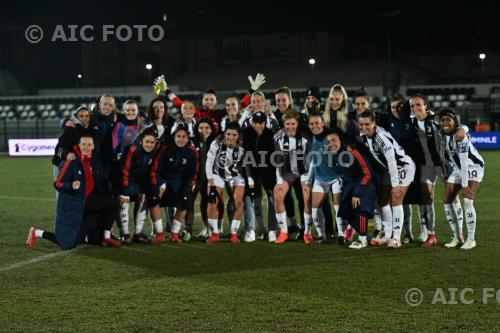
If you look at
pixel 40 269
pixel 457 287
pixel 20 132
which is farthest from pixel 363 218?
pixel 20 132

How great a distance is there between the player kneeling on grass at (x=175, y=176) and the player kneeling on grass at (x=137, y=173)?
107mm

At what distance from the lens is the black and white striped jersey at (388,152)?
8570 mm

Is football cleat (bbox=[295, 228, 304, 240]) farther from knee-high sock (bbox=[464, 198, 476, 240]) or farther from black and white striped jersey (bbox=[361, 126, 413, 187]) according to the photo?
knee-high sock (bbox=[464, 198, 476, 240])

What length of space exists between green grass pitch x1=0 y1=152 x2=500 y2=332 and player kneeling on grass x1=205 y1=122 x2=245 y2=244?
260 mm

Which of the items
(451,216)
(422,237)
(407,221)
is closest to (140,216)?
(407,221)

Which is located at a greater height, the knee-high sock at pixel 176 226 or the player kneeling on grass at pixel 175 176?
the player kneeling on grass at pixel 175 176

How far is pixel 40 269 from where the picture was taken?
305 inches

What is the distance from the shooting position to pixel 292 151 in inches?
362

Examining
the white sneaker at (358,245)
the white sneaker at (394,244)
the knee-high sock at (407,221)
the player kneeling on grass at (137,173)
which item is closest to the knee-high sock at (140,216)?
the player kneeling on grass at (137,173)

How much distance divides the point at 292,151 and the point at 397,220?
4.72ft

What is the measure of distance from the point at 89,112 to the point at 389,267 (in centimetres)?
410

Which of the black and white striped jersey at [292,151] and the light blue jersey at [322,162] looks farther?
the black and white striped jersey at [292,151]

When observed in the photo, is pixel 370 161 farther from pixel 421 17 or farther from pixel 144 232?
pixel 421 17

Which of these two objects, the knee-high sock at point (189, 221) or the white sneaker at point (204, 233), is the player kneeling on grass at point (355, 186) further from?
the knee-high sock at point (189, 221)
